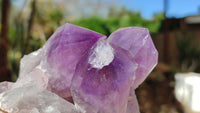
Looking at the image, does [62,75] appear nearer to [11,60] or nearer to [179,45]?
[11,60]

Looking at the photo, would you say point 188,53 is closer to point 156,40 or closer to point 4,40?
point 156,40

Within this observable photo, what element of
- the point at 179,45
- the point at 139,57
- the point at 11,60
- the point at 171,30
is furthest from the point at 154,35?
the point at 139,57

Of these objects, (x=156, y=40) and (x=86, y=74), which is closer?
(x=86, y=74)

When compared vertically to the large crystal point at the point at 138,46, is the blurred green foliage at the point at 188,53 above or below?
below

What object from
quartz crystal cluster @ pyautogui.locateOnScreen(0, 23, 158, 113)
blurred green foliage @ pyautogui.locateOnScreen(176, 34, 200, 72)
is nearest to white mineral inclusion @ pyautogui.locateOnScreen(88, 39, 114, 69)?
quartz crystal cluster @ pyautogui.locateOnScreen(0, 23, 158, 113)

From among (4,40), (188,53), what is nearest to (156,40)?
(188,53)

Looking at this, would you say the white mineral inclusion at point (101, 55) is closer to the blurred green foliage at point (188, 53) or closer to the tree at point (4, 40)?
the tree at point (4, 40)

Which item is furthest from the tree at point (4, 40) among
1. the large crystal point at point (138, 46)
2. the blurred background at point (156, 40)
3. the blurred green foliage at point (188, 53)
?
the blurred green foliage at point (188, 53)
